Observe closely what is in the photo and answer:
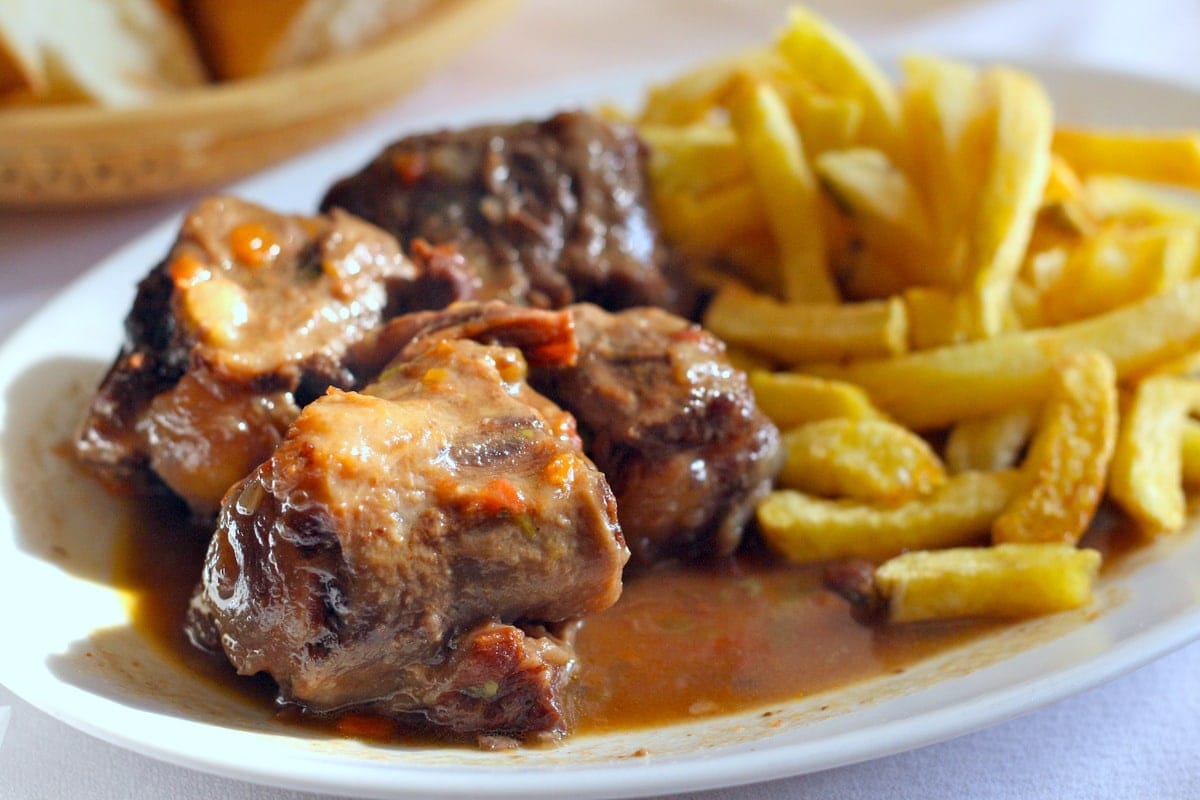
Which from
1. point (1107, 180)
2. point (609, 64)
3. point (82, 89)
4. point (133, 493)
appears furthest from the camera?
point (609, 64)

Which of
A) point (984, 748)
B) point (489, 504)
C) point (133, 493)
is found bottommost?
point (984, 748)

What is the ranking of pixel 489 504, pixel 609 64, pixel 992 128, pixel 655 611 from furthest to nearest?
pixel 609 64
pixel 992 128
pixel 655 611
pixel 489 504

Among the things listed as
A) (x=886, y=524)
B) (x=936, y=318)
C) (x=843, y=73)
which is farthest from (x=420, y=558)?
(x=843, y=73)

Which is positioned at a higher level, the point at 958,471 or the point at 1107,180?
the point at 1107,180

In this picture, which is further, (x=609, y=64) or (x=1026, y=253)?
(x=609, y=64)

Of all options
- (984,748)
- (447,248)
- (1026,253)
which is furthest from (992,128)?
(984,748)

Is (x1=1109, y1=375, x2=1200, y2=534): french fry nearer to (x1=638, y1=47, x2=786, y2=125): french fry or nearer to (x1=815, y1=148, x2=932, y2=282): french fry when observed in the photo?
(x1=815, y1=148, x2=932, y2=282): french fry

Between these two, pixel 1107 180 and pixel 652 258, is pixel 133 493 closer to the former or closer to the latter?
pixel 652 258

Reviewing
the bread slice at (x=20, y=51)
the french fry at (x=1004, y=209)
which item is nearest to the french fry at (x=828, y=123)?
the french fry at (x=1004, y=209)
